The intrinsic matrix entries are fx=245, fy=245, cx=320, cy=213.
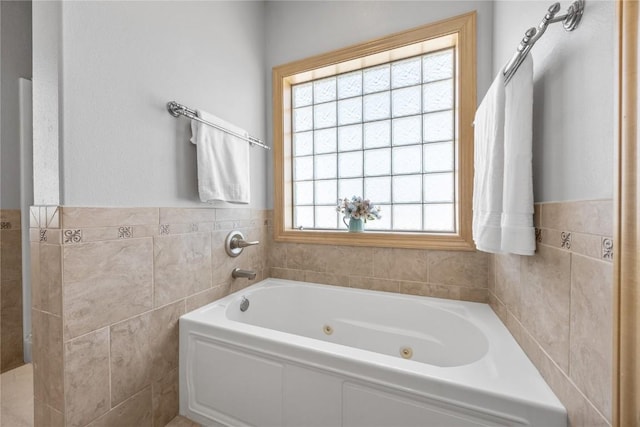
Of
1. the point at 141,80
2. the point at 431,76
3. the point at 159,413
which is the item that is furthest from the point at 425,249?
the point at 141,80

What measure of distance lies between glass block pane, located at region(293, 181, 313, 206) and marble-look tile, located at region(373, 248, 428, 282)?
2.53 feet

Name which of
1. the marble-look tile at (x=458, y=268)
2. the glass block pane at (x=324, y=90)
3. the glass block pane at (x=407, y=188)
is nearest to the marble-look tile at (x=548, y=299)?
the marble-look tile at (x=458, y=268)

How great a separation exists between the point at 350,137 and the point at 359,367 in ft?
5.56

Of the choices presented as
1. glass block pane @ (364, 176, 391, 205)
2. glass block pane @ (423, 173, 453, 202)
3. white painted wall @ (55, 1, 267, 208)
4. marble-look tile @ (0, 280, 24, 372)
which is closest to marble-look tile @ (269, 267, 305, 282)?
glass block pane @ (364, 176, 391, 205)

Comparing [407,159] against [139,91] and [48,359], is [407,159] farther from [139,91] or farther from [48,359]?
[48,359]

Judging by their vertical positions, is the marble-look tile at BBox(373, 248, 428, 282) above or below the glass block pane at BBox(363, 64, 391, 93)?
below

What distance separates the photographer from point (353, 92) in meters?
2.07

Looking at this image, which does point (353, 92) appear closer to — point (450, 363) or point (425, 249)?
point (425, 249)

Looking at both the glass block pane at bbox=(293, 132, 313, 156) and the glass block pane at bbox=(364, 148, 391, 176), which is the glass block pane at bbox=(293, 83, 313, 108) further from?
the glass block pane at bbox=(364, 148, 391, 176)

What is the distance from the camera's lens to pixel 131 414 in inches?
44.8

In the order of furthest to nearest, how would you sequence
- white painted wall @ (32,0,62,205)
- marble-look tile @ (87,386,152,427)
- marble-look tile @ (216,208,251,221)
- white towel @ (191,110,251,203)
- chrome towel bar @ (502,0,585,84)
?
marble-look tile @ (216,208,251,221) → white towel @ (191,110,251,203) → marble-look tile @ (87,386,152,427) → white painted wall @ (32,0,62,205) → chrome towel bar @ (502,0,585,84)

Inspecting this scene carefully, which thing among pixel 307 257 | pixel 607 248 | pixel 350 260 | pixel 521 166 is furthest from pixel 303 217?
pixel 607 248

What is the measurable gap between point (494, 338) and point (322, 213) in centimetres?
143

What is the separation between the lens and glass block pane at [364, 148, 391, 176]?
6.44 ft
